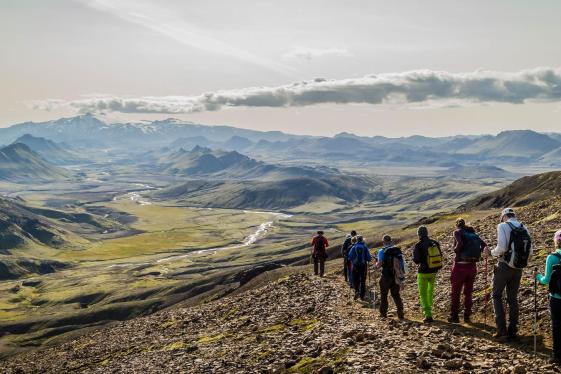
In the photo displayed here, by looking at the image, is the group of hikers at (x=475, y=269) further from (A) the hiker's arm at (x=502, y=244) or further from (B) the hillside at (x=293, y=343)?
(B) the hillside at (x=293, y=343)

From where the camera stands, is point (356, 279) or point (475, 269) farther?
point (356, 279)

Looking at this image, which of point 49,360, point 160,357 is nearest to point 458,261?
point 160,357

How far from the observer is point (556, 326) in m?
18.1

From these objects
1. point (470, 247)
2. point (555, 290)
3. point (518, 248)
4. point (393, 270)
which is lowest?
point (393, 270)

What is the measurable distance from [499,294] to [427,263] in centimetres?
392

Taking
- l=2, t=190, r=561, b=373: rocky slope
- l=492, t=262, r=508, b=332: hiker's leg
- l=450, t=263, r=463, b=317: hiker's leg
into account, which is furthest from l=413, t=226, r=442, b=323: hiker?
l=492, t=262, r=508, b=332: hiker's leg

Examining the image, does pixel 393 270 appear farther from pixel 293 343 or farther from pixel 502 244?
pixel 502 244

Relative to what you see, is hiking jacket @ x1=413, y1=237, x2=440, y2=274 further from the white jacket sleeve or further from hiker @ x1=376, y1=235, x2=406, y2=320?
the white jacket sleeve

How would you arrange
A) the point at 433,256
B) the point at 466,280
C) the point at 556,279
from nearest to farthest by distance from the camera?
the point at 556,279 → the point at 466,280 → the point at 433,256

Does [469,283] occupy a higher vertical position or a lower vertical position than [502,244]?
lower

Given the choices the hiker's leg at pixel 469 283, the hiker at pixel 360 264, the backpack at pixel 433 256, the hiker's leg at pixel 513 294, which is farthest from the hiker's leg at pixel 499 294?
the hiker at pixel 360 264

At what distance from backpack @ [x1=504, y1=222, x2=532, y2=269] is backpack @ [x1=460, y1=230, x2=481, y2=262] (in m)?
2.70

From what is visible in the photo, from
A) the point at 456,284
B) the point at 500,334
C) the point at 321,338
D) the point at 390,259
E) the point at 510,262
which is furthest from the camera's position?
the point at 390,259

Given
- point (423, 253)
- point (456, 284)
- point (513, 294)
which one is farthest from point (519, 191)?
point (513, 294)
